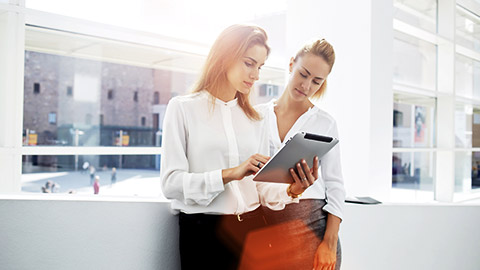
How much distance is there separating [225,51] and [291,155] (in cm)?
42

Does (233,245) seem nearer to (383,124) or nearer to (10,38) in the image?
(10,38)

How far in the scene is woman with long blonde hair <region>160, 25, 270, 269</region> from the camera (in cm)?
120

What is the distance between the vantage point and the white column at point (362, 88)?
242 centimetres

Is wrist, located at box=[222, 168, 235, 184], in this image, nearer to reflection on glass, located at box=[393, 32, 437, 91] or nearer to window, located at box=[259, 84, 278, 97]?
window, located at box=[259, 84, 278, 97]

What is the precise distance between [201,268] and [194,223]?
0.16 m

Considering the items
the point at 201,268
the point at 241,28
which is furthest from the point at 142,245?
the point at 241,28

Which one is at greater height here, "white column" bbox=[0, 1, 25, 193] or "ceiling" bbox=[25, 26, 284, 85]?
"ceiling" bbox=[25, 26, 284, 85]

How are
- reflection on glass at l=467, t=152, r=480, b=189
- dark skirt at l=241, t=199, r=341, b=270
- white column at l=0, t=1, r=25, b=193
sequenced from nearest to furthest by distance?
→ dark skirt at l=241, t=199, r=341, b=270, white column at l=0, t=1, r=25, b=193, reflection on glass at l=467, t=152, r=480, b=189

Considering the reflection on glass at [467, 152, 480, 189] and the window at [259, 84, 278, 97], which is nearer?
the window at [259, 84, 278, 97]

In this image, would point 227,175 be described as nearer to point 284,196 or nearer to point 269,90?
point 284,196

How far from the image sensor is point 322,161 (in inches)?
59.7

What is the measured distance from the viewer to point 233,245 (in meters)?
1.29

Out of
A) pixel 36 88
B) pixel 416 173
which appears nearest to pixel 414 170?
pixel 416 173

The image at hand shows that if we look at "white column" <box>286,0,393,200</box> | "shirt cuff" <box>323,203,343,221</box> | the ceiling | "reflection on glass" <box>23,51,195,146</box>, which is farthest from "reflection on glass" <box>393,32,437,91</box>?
"shirt cuff" <box>323,203,343,221</box>
